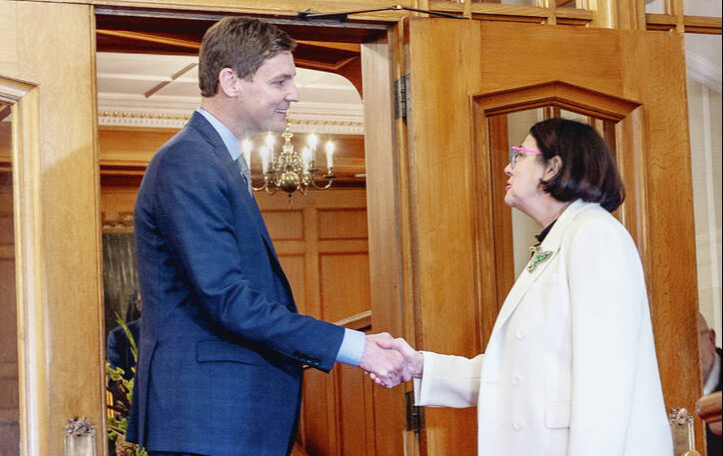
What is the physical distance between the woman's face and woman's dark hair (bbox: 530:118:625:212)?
25 millimetres

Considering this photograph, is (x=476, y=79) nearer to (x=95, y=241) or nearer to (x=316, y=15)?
(x=316, y=15)

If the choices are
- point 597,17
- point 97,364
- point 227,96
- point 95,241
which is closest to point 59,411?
point 97,364

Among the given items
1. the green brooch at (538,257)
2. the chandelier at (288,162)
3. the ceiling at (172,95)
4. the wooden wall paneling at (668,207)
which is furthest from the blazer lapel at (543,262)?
the chandelier at (288,162)

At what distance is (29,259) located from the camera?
2.57 meters

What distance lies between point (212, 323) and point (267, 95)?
0.56 meters

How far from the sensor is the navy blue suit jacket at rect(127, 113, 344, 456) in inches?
83.4

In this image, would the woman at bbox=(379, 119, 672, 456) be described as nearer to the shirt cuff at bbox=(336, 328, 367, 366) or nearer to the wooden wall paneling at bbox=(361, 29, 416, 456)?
the shirt cuff at bbox=(336, 328, 367, 366)

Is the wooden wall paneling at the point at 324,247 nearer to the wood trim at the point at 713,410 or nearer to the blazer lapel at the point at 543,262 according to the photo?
the blazer lapel at the point at 543,262

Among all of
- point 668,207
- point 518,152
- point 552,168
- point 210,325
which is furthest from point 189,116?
point 210,325

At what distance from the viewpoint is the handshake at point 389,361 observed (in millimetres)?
2387

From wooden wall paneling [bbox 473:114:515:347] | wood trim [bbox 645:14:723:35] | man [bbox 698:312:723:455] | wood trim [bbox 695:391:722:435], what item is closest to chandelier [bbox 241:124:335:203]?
wood trim [bbox 645:14:723:35]

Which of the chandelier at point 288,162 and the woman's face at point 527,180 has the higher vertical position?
the chandelier at point 288,162

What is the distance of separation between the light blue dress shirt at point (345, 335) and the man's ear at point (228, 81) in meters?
0.07

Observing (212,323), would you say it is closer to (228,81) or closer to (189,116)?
(228,81)
